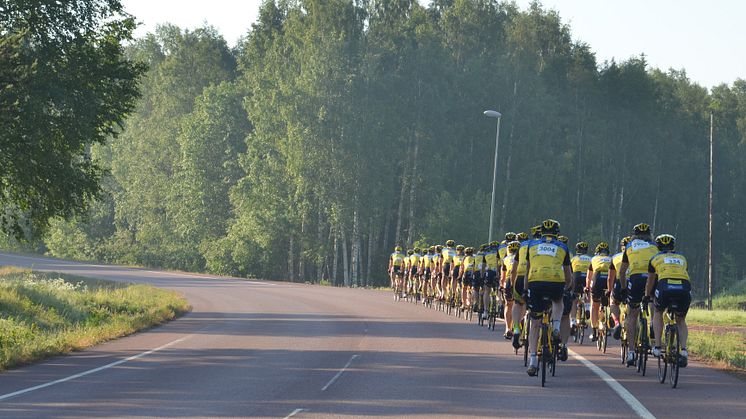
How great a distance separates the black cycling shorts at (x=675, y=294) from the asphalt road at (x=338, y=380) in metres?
1.09

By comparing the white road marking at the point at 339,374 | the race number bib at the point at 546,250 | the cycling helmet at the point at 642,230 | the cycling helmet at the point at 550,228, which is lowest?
the white road marking at the point at 339,374

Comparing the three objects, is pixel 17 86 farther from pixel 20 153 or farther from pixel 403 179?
pixel 403 179

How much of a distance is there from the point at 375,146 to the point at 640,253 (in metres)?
45.4

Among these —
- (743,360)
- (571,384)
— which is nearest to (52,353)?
(571,384)

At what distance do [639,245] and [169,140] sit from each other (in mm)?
65699

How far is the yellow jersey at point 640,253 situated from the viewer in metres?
16.5

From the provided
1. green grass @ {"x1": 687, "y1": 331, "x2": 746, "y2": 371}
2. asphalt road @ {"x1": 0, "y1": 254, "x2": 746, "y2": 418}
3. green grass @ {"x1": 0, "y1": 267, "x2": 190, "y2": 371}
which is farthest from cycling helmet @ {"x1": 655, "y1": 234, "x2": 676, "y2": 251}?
green grass @ {"x1": 0, "y1": 267, "x2": 190, "y2": 371}

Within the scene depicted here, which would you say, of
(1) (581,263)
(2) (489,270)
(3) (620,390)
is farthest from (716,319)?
(3) (620,390)

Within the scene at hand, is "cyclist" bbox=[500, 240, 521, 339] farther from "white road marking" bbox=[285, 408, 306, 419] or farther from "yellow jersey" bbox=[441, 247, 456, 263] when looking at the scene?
"yellow jersey" bbox=[441, 247, 456, 263]

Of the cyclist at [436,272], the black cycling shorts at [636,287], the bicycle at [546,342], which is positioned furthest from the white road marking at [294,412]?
the cyclist at [436,272]

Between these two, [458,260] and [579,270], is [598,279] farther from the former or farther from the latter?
[458,260]

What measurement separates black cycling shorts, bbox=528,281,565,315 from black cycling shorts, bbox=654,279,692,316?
1.30 meters

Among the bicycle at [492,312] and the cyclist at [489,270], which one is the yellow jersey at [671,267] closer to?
the cyclist at [489,270]

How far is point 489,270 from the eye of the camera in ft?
85.3
